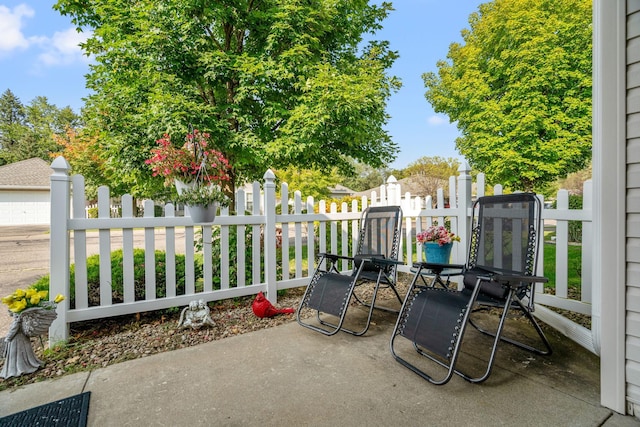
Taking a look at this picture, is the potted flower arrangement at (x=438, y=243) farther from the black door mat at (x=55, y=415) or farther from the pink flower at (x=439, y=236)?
the black door mat at (x=55, y=415)

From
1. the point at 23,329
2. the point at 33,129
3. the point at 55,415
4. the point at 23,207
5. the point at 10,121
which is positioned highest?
the point at 10,121

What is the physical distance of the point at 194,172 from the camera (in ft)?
9.00

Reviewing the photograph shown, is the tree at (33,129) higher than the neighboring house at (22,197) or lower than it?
higher

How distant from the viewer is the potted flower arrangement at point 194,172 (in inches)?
105

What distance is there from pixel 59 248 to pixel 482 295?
10.8 ft

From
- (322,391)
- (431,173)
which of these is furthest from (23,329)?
(431,173)

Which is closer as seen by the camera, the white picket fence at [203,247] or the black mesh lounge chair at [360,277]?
the white picket fence at [203,247]

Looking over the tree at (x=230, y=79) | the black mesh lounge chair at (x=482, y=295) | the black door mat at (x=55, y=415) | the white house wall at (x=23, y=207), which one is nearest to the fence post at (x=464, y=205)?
the black mesh lounge chair at (x=482, y=295)

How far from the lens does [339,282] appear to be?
2.73m

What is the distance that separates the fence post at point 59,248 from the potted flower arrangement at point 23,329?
11.9 inches

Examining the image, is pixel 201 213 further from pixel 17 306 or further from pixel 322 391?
pixel 322 391

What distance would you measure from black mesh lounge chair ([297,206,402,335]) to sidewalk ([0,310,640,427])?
0.37 m

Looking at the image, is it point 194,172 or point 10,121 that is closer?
point 194,172

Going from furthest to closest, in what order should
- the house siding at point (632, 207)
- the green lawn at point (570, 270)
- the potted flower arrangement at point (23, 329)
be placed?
the green lawn at point (570, 270) < the potted flower arrangement at point (23, 329) < the house siding at point (632, 207)
